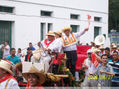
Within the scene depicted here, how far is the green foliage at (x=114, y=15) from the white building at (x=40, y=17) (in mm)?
16950

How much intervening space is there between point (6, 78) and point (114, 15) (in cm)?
4042

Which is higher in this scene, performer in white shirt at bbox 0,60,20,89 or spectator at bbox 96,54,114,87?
performer in white shirt at bbox 0,60,20,89

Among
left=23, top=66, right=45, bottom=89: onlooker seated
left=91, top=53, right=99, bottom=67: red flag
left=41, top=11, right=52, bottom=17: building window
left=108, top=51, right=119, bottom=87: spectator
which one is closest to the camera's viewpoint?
left=23, top=66, right=45, bottom=89: onlooker seated

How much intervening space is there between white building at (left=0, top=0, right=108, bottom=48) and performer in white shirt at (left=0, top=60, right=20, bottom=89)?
47.4 ft

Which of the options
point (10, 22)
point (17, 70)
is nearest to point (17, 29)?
point (10, 22)

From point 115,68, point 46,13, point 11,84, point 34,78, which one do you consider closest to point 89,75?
point 115,68

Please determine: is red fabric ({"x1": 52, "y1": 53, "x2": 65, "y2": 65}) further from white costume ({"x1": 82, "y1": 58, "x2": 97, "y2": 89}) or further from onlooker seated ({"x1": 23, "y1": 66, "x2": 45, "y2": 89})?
onlooker seated ({"x1": 23, "y1": 66, "x2": 45, "y2": 89})

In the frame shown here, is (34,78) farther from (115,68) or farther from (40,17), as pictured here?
(40,17)

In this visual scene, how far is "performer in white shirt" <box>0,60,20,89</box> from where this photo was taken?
5.41 m

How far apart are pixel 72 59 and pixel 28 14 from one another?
11.8 meters

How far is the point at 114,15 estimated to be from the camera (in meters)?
44.7

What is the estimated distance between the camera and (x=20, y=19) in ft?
68.8

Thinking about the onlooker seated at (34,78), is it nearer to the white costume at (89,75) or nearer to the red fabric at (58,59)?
the red fabric at (58,59)

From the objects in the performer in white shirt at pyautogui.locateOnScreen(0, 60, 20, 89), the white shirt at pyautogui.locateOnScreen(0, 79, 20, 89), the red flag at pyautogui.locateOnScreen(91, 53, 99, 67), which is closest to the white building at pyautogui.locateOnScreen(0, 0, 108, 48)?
the red flag at pyautogui.locateOnScreen(91, 53, 99, 67)
